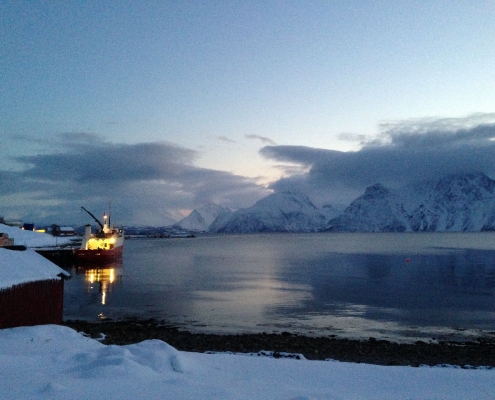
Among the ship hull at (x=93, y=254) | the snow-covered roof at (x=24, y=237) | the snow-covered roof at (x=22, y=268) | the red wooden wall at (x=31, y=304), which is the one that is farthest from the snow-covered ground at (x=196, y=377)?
the snow-covered roof at (x=24, y=237)

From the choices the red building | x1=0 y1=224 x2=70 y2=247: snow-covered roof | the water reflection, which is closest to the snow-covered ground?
the red building

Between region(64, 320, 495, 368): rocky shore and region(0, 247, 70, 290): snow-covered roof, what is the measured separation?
3.88 m

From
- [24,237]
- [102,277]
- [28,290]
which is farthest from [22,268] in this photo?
[24,237]

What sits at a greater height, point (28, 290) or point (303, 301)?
point (28, 290)

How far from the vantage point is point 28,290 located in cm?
1791

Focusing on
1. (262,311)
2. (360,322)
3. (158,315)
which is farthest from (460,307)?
(158,315)

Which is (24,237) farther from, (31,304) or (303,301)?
(31,304)

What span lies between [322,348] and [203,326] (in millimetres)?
8463

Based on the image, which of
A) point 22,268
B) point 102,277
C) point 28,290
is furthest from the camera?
point 102,277

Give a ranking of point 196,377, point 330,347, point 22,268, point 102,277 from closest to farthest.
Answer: point 196,377 → point 22,268 → point 330,347 → point 102,277

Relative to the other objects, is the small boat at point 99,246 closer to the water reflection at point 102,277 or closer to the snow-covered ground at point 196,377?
the water reflection at point 102,277

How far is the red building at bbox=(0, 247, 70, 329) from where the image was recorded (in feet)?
54.0

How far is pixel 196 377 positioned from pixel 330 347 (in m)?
10.1

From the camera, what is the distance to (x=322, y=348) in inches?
744
